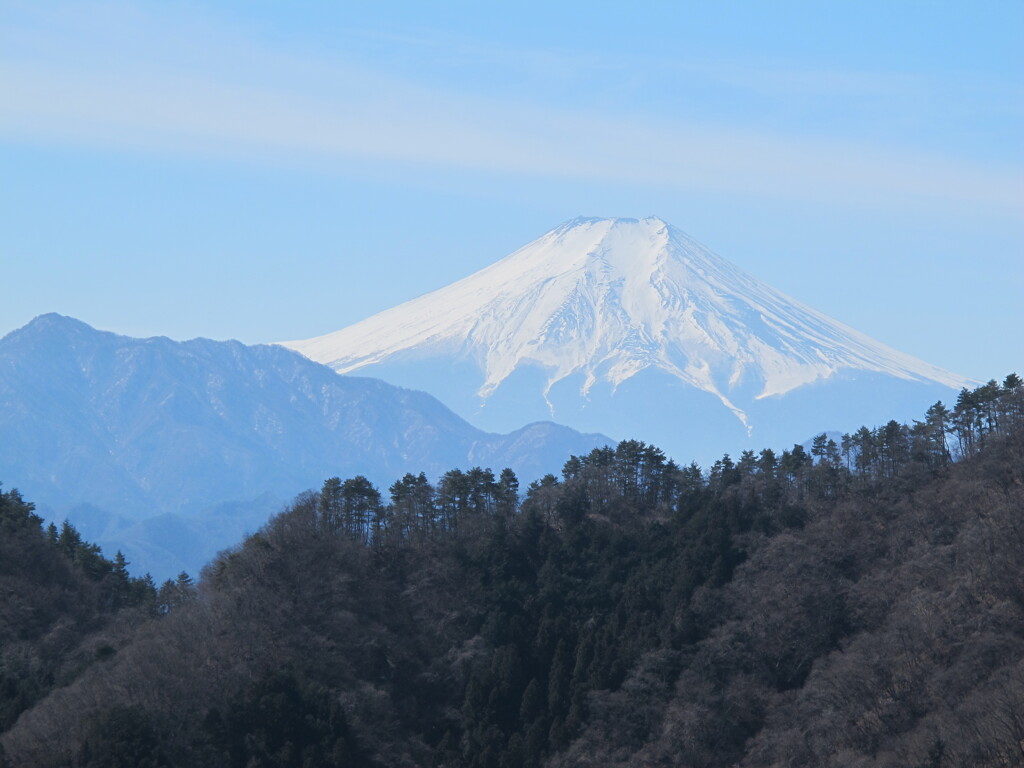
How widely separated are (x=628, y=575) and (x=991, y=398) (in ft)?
61.5

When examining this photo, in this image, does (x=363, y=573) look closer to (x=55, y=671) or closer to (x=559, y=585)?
(x=559, y=585)

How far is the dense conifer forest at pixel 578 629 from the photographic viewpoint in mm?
42812

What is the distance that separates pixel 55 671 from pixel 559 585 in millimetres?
19917

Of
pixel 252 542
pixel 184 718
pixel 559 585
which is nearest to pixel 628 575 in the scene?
pixel 559 585

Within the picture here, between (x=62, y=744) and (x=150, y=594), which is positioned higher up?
(x=150, y=594)

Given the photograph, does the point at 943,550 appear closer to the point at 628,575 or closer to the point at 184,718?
the point at 628,575

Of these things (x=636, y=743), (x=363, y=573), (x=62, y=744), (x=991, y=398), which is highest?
(x=991, y=398)

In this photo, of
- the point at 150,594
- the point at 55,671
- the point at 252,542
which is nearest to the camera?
the point at 55,671

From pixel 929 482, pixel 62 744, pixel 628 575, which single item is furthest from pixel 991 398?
pixel 62 744

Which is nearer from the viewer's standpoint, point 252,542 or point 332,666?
point 332,666

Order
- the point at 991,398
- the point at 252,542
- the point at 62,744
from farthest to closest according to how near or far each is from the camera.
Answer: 1. the point at 991,398
2. the point at 252,542
3. the point at 62,744

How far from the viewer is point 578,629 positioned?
53.7m

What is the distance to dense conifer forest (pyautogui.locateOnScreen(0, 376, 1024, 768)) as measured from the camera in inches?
1686

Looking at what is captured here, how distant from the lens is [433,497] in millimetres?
64812
